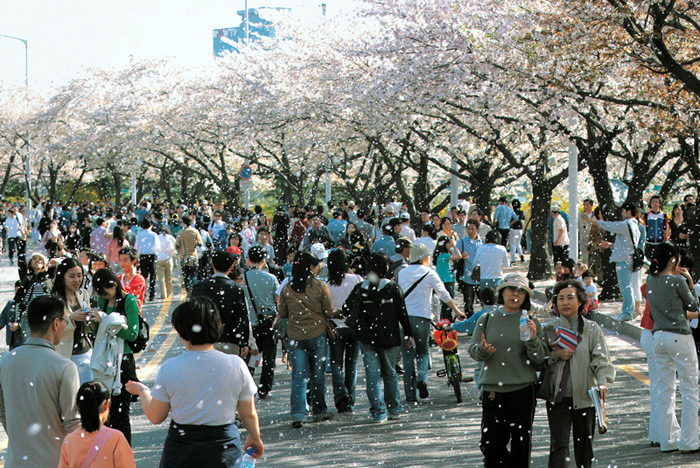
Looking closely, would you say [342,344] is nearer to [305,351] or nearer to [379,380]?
[305,351]

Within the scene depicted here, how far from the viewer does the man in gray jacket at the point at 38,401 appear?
5.23 meters

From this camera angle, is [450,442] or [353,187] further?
[353,187]

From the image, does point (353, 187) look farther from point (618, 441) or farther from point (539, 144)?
point (618, 441)

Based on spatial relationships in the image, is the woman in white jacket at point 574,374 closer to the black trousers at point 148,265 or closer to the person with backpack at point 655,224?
the person with backpack at point 655,224

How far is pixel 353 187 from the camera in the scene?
37531mm

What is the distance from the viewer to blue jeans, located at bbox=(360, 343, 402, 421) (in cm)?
928

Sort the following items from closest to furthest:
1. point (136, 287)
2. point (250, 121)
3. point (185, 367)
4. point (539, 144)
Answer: point (185, 367) < point (136, 287) < point (539, 144) < point (250, 121)

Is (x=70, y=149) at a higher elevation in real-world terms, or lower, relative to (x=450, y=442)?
higher

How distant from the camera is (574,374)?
6484 millimetres

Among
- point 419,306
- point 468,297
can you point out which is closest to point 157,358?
point 419,306

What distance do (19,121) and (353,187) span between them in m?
32.5

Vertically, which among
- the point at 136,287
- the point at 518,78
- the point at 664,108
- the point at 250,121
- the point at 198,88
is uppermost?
the point at 198,88

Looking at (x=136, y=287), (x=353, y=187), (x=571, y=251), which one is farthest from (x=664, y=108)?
(x=353, y=187)

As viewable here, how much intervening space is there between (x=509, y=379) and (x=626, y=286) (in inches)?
402
